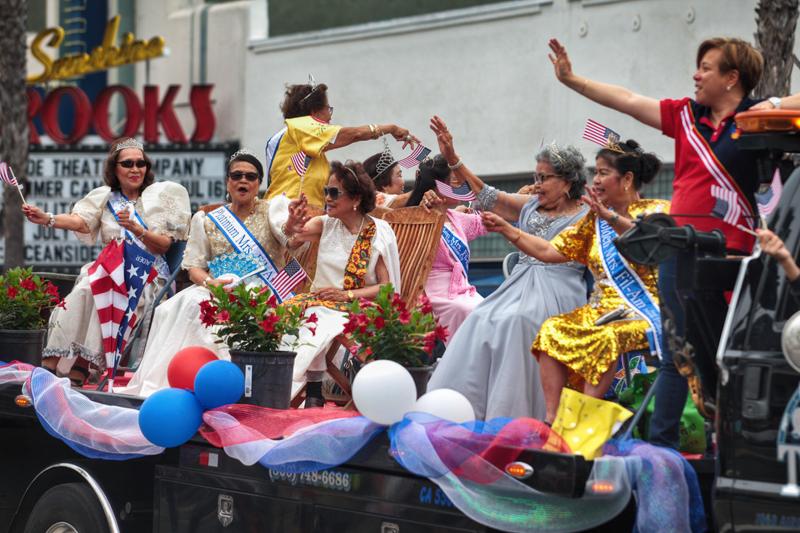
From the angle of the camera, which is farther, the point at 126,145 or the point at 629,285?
the point at 126,145

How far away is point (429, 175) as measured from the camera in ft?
27.3

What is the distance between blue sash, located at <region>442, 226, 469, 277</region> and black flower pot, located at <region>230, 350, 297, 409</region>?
260 cm

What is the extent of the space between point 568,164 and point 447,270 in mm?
1659

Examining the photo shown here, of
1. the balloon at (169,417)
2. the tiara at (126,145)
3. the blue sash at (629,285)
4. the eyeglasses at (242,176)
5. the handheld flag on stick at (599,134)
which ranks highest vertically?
the handheld flag on stick at (599,134)

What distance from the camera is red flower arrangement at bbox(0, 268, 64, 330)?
7.60 metres

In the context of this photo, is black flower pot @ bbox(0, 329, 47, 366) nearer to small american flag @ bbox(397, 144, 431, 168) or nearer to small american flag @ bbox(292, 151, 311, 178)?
small american flag @ bbox(292, 151, 311, 178)

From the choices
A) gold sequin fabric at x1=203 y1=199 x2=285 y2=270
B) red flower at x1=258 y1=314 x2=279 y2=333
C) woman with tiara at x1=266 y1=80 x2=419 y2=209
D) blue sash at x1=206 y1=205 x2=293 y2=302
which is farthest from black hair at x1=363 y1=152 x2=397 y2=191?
red flower at x1=258 y1=314 x2=279 y2=333

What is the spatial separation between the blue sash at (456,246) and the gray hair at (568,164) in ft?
5.12

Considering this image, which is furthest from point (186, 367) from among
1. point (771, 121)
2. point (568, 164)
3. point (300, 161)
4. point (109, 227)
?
point (771, 121)

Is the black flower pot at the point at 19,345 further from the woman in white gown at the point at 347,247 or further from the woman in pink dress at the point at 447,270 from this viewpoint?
the woman in pink dress at the point at 447,270

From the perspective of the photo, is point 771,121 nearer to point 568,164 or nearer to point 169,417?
point 568,164

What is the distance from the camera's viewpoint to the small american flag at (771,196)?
4574 millimetres

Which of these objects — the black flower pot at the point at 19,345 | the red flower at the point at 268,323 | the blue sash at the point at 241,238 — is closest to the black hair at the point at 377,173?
the blue sash at the point at 241,238

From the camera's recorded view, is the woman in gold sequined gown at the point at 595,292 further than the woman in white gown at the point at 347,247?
No
